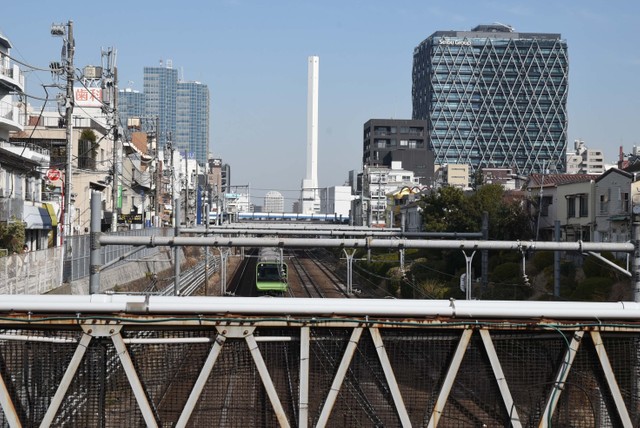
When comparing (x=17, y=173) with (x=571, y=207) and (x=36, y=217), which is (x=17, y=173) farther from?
(x=571, y=207)

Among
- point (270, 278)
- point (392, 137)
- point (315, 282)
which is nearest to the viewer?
point (270, 278)

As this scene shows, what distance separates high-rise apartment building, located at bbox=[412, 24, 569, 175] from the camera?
163 metres

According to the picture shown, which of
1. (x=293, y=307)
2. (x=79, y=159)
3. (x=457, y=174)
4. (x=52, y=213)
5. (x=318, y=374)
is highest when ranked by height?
(x=457, y=174)

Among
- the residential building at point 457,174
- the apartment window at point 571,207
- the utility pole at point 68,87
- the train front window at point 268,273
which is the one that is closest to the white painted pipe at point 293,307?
the utility pole at point 68,87

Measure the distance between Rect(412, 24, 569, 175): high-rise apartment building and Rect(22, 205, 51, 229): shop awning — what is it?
130910 millimetres

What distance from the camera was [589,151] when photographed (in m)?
157

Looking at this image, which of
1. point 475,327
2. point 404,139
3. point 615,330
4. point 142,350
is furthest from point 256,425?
point 404,139

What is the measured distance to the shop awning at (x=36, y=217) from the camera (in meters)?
35.6

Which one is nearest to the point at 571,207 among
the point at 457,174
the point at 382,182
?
the point at 457,174

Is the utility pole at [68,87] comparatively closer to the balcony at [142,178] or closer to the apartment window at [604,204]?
the apartment window at [604,204]

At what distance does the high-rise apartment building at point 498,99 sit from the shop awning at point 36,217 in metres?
131

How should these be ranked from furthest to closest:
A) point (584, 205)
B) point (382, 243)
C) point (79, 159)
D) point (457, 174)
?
point (457, 174) → point (79, 159) → point (584, 205) → point (382, 243)

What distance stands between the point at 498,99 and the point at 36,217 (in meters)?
141

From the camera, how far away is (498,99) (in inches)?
6526
